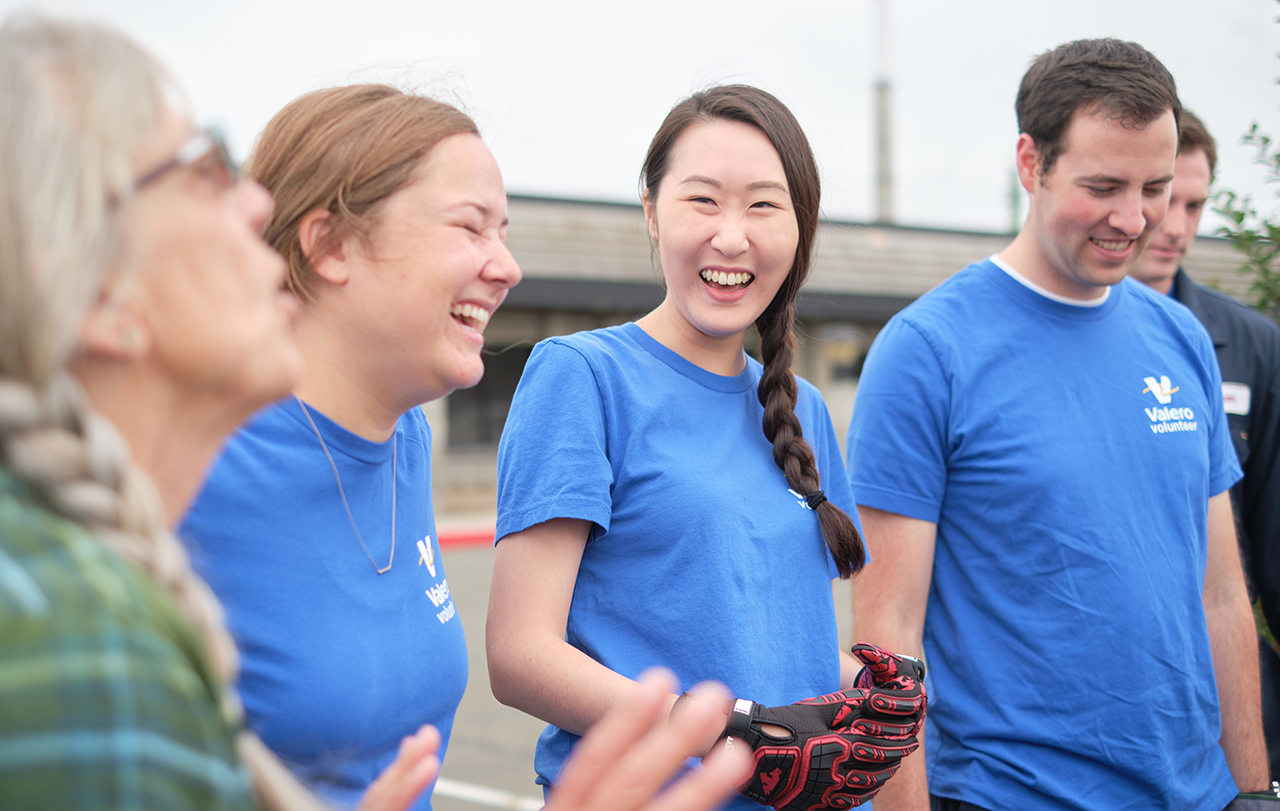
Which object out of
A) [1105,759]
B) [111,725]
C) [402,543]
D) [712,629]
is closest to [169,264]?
[111,725]

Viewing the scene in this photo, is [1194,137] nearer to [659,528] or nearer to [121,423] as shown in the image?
[659,528]

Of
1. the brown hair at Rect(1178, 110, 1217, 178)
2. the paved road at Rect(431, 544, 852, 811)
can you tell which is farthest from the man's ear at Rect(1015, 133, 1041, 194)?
the paved road at Rect(431, 544, 852, 811)

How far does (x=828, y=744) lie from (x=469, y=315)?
0.99 meters

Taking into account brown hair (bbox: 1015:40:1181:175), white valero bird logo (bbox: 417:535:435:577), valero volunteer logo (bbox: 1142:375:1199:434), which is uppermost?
brown hair (bbox: 1015:40:1181:175)

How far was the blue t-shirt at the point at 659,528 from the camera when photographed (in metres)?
1.72

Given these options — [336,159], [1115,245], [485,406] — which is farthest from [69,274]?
[485,406]

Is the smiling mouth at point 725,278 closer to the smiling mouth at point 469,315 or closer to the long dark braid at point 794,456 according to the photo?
the long dark braid at point 794,456

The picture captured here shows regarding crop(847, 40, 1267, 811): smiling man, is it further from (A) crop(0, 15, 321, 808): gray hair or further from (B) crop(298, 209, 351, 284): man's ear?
(A) crop(0, 15, 321, 808): gray hair

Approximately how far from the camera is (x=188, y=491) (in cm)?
87

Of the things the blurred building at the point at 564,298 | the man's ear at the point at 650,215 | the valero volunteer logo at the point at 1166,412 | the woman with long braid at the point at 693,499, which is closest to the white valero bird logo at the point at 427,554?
the woman with long braid at the point at 693,499

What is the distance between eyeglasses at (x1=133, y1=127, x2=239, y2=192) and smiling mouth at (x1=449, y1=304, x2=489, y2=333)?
799 millimetres

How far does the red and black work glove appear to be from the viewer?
1571 millimetres

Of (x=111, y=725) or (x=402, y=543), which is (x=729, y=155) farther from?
(x=111, y=725)

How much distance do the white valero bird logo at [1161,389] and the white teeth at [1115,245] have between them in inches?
13.4
